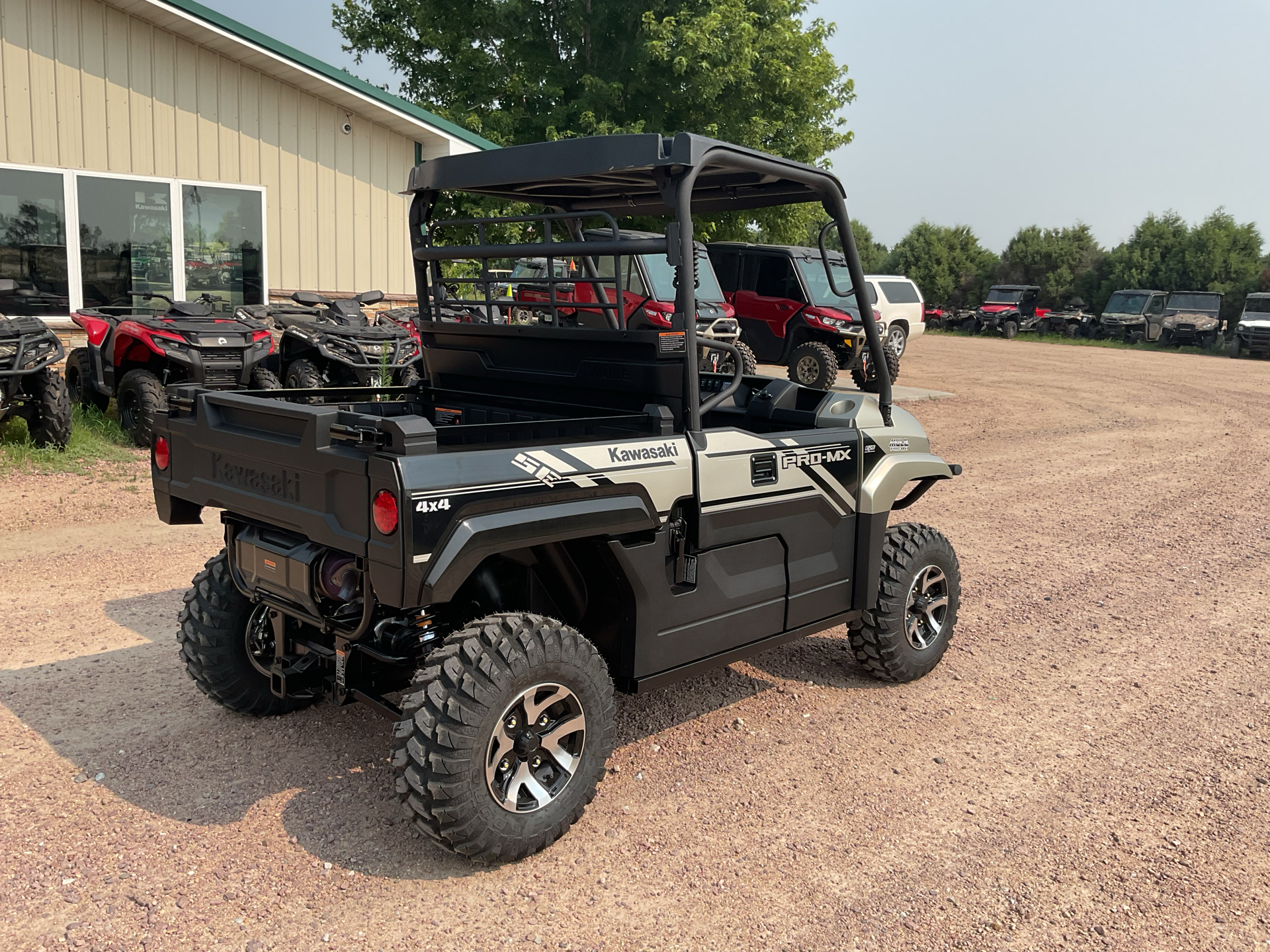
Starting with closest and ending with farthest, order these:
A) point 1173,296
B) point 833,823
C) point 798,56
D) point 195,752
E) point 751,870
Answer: point 751,870 → point 833,823 → point 195,752 → point 798,56 → point 1173,296

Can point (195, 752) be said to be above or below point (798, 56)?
below

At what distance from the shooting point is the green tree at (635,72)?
20.7 metres

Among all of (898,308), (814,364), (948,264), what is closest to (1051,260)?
(948,264)

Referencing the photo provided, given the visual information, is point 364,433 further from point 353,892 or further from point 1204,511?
point 1204,511

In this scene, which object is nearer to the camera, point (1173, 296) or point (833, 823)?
point (833, 823)

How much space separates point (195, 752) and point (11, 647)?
158cm

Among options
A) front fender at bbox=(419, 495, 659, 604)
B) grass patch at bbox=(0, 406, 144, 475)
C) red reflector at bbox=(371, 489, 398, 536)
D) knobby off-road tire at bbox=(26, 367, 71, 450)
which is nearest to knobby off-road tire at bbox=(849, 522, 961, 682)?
front fender at bbox=(419, 495, 659, 604)

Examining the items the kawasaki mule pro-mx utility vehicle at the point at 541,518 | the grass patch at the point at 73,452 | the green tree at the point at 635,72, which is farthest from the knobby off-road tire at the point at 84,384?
the green tree at the point at 635,72

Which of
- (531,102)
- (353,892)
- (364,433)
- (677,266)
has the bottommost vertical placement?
(353,892)

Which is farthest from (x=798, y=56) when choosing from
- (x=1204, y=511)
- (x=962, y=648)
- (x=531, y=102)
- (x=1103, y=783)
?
(x=1103, y=783)

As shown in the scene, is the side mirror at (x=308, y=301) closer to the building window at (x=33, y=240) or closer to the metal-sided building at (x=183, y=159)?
the metal-sided building at (x=183, y=159)

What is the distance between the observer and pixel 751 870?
323 centimetres

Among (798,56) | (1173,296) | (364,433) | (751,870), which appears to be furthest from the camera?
(1173,296)

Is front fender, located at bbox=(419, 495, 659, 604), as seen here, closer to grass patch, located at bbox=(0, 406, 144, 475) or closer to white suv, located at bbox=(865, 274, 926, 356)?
grass patch, located at bbox=(0, 406, 144, 475)
